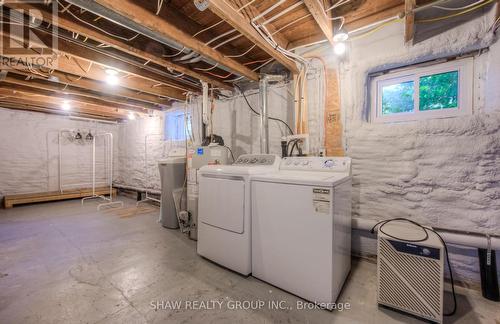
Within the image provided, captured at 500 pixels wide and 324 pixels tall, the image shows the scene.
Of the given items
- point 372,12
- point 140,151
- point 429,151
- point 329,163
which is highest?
point 372,12

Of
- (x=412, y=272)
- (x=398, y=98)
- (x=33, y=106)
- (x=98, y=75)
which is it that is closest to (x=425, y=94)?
(x=398, y=98)

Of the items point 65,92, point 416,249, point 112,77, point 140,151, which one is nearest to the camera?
point 416,249

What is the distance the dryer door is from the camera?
6.26ft

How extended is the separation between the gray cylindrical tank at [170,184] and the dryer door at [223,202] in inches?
48.4

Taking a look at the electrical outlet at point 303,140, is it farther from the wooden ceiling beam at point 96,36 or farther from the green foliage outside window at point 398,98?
the wooden ceiling beam at point 96,36

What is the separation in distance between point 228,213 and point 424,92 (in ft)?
7.31

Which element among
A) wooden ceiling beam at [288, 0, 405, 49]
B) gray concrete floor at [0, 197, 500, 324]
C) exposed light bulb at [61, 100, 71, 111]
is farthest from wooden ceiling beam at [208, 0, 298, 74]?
exposed light bulb at [61, 100, 71, 111]

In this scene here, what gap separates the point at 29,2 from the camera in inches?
60.9

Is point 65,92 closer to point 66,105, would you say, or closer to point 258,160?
point 66,105

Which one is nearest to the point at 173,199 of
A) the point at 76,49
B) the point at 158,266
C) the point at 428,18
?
the point at 158,266

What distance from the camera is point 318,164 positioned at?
6.65 ft

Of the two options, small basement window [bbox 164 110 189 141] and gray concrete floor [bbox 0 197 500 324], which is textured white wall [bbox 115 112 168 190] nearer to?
small basement window [bbox 164 110 189 141]

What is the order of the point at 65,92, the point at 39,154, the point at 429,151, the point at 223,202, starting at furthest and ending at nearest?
the point at 39,154 < the point at 65,92 < the point at 223,202 < the point at 429,151

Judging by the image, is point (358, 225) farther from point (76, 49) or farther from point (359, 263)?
point (76, 49)
